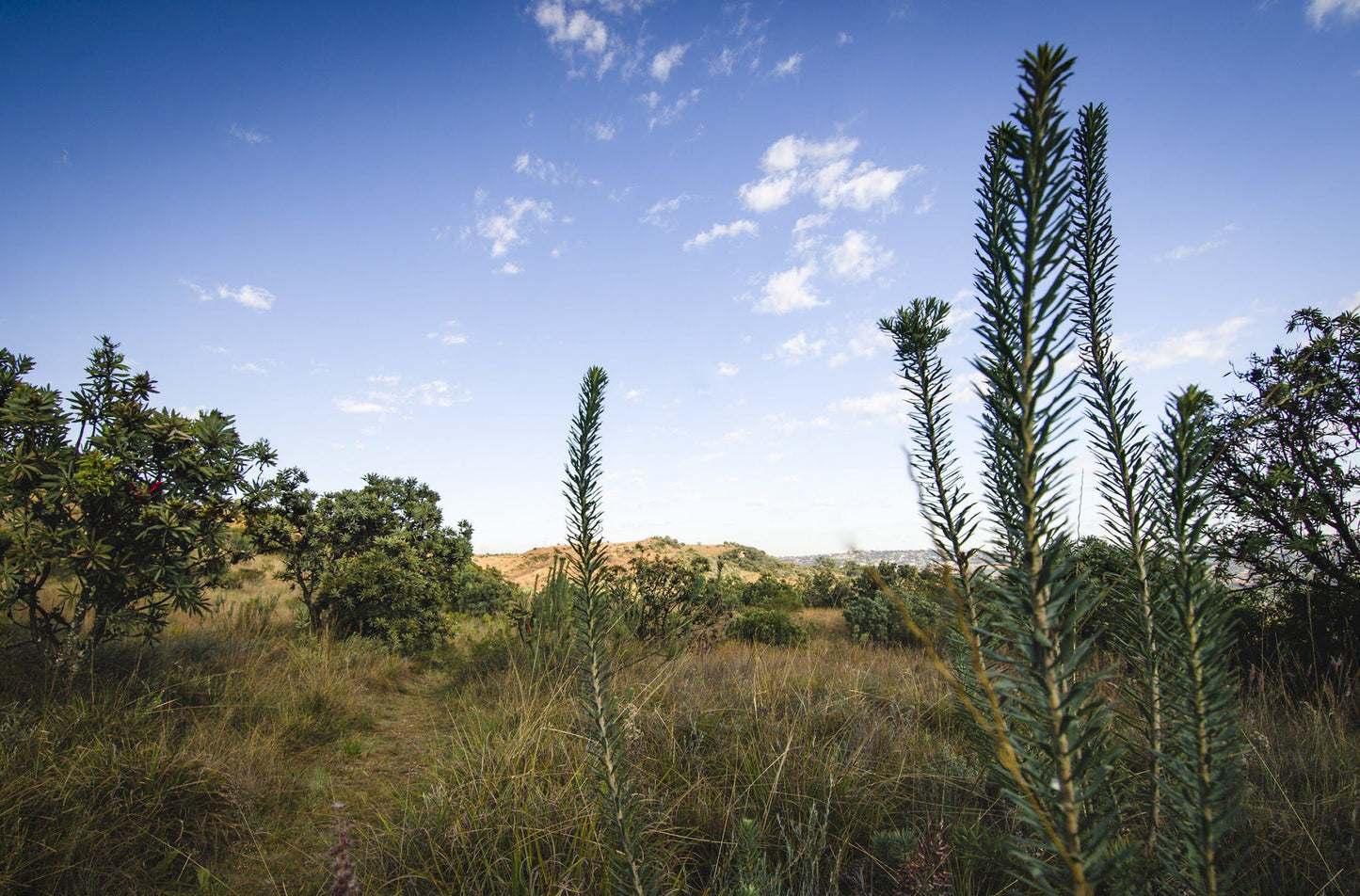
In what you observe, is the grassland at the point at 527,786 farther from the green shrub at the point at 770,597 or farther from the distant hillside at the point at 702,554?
the distant hillside at the point at 702,554

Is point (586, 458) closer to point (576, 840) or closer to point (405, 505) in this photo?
point (576, 840)

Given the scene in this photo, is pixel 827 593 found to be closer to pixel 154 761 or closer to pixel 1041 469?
pixel 154 761

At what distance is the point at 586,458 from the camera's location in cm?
145

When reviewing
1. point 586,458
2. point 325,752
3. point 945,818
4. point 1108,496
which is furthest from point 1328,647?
point 325,752

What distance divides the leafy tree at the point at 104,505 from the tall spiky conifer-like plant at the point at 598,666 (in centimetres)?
573

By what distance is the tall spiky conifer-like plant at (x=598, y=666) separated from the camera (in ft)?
4.15

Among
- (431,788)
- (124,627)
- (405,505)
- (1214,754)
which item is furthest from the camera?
(405,505)

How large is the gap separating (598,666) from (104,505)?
6.28 metres

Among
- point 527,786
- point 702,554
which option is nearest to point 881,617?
point 527,786

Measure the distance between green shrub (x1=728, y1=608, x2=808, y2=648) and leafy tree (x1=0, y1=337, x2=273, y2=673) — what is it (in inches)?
332

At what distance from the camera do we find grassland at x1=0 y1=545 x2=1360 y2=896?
265 centimetres

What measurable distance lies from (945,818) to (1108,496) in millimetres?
2257

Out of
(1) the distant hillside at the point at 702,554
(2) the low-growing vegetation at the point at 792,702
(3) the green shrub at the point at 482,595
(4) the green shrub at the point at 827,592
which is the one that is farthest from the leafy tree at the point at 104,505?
(1) the distant hillside at the point at 702,554

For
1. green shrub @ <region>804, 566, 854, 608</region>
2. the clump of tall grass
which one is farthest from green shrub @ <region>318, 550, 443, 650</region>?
green shrub @ <region>804, 566, 854, 608</region>
